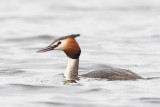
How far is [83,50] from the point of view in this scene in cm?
2044

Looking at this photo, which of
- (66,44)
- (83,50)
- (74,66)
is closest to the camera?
(66,44)

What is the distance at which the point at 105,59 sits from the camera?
1839 centimetres

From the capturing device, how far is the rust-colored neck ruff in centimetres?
1400

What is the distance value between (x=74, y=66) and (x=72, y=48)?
47 cm

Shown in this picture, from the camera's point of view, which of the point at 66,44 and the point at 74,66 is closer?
the point at 66,44

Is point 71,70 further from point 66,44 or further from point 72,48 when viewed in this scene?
point 66,44

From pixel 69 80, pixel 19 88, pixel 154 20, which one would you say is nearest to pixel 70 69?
pixel 69 80

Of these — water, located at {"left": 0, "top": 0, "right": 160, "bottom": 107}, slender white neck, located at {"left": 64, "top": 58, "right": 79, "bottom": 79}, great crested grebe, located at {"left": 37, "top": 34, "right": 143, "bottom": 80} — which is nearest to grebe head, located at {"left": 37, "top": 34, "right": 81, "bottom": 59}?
great crested grebe, located at {"left": 37, "top": 34, "right": 143, "bottom": 80}

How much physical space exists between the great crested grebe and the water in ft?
0.45

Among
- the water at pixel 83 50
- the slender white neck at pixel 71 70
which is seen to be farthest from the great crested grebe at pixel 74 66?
the water at pixel 83 50

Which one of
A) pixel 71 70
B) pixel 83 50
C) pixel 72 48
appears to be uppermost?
pixel 72 48

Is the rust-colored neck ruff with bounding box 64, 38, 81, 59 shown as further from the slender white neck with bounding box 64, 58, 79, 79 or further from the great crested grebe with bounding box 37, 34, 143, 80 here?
the slender white neck with bounding box 64, 58, 79, 79

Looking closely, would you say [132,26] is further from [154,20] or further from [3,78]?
[3,78]

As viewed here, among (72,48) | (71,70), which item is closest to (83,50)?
(71,70)
